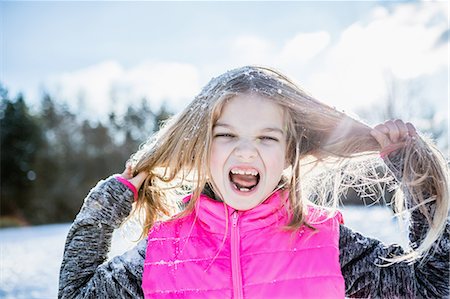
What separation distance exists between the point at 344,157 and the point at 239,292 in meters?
0.75

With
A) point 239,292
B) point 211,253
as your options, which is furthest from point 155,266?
point 239,292

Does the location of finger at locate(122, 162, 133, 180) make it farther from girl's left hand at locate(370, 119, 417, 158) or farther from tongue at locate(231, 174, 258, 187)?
girl's left hand at locate(370, 119, 417, 158)

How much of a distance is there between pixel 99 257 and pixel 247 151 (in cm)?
74

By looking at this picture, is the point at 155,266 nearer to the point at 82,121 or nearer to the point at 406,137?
the point at 406,137

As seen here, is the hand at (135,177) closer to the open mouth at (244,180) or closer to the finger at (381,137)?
the open mouth at (244,180)

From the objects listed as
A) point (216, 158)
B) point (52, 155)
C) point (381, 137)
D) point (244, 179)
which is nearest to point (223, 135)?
point (216, 158)

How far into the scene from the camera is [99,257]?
85.4 inches

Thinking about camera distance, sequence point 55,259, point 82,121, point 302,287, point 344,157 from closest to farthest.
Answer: point 302,287
point 344,157
point 55,259
point 82,121

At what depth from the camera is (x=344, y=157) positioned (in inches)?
90.6

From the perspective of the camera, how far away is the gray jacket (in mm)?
1918

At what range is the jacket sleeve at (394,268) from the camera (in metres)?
1.89

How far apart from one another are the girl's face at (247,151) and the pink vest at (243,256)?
7cm

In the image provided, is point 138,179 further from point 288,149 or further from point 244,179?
point 288,149

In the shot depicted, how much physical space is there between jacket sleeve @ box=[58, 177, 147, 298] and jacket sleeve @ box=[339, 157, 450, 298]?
2.70 ft
